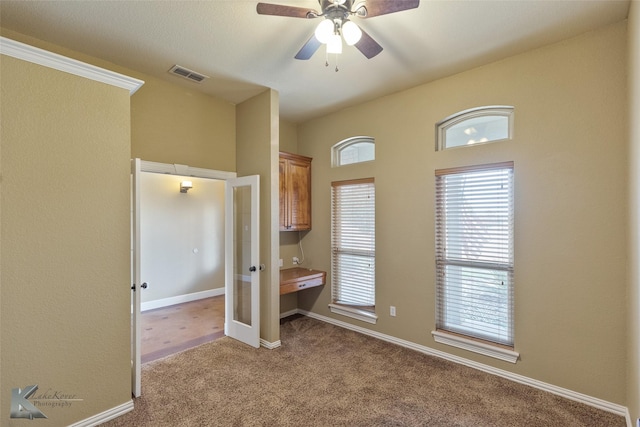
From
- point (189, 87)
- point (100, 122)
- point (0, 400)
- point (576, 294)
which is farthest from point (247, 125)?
point (576, 294)

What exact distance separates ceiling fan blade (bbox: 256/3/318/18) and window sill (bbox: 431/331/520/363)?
10.7ft

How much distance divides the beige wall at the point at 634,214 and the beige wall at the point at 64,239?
372 centimetres

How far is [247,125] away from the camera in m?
3.91

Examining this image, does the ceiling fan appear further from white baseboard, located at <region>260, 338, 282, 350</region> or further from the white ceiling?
white baseboard, located at <region>260, 338, 282, 350</region>

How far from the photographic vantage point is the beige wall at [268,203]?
3588 mm

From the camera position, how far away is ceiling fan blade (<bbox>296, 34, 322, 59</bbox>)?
2.14 metres

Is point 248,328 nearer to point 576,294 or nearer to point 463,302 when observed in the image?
point 463,302

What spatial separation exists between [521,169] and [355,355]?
2.59 metres

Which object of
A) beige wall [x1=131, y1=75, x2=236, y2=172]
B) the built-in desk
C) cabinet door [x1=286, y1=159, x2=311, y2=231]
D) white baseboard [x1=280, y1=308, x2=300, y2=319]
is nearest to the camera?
beige wall [x1=131, y1=75, x2=236, y2=172]

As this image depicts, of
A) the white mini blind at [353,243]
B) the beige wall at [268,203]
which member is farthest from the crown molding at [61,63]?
the white mini blind at [353,243]

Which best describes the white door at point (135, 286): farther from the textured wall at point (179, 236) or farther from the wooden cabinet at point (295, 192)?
the textured wall at point (179, 236)

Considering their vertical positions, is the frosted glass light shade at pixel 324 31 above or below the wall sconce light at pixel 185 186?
above

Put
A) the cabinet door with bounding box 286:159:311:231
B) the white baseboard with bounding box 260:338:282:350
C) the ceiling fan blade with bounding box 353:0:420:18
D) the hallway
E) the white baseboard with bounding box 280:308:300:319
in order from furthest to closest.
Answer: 1. the white baseboard with bounding box 280:308:300:319
2. the cabinet door with bounding box 286:159:311:231
3. the hallway
4. the white baseboard with bounding box 260:338:282:350
5. the ceiling fan blade with bounding box 353:0:420:18

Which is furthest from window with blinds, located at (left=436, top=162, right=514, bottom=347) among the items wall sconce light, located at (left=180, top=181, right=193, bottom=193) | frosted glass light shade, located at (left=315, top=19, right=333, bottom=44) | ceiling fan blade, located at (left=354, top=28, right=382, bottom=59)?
wall sconce light, located at (left=180, top=181, right=193, bottom=193)
